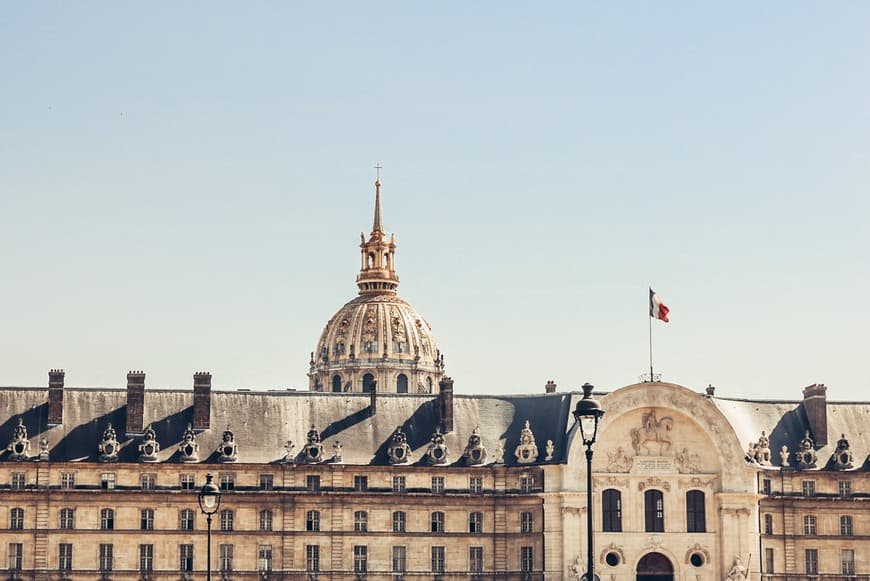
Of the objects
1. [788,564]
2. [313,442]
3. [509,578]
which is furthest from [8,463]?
[788,564]

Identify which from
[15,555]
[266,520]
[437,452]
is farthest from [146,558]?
[437,452]

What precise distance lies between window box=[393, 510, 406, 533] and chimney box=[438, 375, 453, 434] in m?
6.84

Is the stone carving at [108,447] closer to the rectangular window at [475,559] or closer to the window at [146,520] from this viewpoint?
the window at [146,520]

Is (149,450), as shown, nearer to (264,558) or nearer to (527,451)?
(264,558)

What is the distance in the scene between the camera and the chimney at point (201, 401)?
120m

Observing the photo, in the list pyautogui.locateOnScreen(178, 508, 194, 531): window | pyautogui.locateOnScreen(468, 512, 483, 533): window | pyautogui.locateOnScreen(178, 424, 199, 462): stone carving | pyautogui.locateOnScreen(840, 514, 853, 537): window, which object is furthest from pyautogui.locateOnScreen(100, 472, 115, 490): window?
pyautogui.locateOnScreen(840, 514, 853, 537): window

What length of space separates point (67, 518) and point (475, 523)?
24.8 m

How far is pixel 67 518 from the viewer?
115562mm

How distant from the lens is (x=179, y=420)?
4724 inches

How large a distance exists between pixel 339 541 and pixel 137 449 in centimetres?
1355

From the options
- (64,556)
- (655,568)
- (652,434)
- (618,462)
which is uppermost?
(652,434)

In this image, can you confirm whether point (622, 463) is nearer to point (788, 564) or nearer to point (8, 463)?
point (788, 564)

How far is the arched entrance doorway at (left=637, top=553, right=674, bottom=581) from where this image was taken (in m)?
119

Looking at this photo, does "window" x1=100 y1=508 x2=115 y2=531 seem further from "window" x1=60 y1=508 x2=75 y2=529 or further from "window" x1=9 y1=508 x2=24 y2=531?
"window" x1=9 y1=508 x2=24 y2=531
